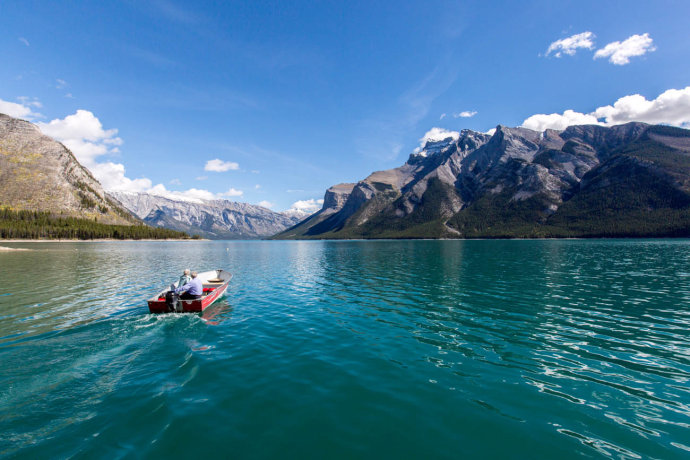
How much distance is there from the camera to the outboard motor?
77.1 ft

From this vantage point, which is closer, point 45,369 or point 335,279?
point 45,369

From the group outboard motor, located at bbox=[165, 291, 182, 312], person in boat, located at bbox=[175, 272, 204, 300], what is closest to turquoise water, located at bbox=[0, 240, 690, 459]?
outboard motor, located at bbox=[165, 291, 182, 312]

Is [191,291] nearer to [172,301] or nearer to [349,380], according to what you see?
[172,301]

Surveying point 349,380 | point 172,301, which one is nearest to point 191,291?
point 172,301

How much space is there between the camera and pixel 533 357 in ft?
51.8

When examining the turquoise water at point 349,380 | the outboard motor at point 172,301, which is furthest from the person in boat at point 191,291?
the turquoise water at point 349,380

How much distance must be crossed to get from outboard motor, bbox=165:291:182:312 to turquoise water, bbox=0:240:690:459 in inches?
29.5

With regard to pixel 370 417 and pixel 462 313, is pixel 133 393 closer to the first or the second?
pixel 370 417

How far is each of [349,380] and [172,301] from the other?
1797cm

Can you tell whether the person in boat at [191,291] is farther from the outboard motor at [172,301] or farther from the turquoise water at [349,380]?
the turquoise water at [349,380]

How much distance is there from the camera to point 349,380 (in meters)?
13.4

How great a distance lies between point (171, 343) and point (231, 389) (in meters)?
8.66

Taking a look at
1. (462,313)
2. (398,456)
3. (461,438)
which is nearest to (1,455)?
(398,456)

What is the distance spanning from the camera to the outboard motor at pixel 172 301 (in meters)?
23.5
